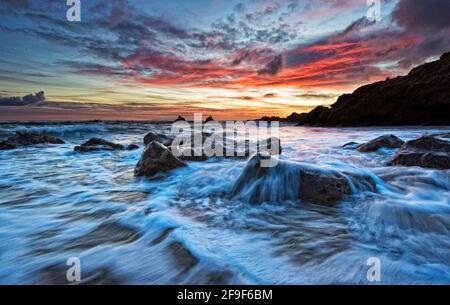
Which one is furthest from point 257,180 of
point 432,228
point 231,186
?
point 432,228

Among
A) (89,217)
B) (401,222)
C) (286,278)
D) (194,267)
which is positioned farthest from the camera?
(89,217)

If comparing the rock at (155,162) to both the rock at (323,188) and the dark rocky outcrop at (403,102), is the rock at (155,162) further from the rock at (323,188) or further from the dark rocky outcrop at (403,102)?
the dark rocky outcrop at (403,102)

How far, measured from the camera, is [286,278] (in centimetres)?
181

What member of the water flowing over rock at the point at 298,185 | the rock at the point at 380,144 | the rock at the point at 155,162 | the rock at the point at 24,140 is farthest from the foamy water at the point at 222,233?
the rock at the point at 24,140

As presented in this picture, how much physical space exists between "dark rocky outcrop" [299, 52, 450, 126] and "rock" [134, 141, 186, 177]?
23.5 m

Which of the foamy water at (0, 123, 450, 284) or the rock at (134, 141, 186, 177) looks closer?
the foamy water at (0, 123, 450, 284)

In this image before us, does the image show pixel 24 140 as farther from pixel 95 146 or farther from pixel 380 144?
pixel 380 144

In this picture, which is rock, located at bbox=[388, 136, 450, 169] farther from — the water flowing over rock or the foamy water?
the water flowing over rock

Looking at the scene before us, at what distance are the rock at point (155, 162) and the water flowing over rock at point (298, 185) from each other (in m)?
1.79

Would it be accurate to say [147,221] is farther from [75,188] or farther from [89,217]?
[75,188]

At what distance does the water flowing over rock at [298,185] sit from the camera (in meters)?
3.28

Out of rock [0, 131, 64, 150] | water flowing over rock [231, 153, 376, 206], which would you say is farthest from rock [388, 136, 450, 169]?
rock [0, 131, 64, 150]

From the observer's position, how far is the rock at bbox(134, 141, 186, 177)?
492cm
